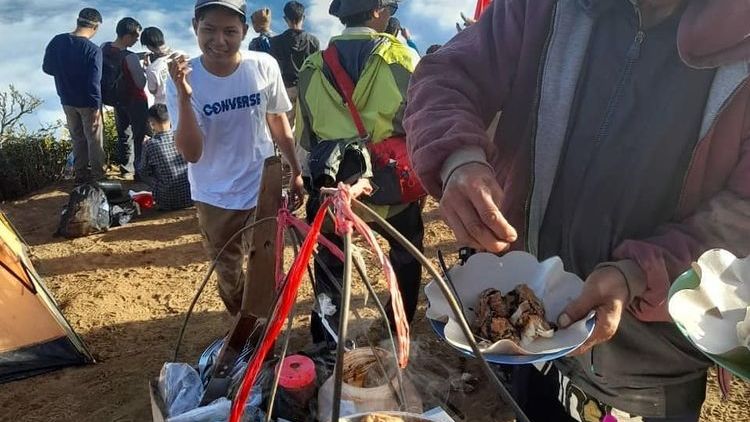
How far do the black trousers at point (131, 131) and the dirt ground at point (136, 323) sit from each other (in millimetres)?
1308

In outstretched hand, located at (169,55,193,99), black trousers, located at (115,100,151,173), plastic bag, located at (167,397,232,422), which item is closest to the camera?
plastic bag, located at (167,397,232,422)

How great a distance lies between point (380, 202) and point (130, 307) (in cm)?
231

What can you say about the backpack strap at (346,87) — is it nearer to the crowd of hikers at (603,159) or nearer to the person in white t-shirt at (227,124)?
the person in white t-shirt at (227,124)

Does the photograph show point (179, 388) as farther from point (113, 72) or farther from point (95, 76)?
point (113, 72)

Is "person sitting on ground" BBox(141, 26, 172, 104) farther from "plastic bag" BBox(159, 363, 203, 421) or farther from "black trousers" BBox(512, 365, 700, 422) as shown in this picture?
"black trousers" BBox(512, 365, 700, 422)

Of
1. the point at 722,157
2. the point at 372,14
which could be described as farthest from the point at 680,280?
the point at 372,14

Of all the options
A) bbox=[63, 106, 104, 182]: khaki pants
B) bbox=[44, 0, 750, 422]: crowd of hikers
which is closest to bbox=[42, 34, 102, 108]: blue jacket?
bbox=[63, 106, 104, 182]: khaki pants

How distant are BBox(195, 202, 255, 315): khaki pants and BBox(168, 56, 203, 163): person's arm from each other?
1.03 ft

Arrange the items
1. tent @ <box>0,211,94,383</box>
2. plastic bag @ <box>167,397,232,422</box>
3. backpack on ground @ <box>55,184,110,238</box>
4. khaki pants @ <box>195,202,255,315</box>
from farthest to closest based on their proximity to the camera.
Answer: backpack on ground @ <box>55,184,110,238</box>, tent @ <box>0,211,94,383</box>, khaki pants @ <box>195,202,255,315</box>, plastic bag @ <box>167,397,232,422</box>

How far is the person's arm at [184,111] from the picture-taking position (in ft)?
8.06

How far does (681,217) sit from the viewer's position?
117cm

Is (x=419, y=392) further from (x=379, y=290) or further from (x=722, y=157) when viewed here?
(x=722, y=157)

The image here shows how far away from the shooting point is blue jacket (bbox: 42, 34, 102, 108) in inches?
226

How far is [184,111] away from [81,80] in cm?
405
